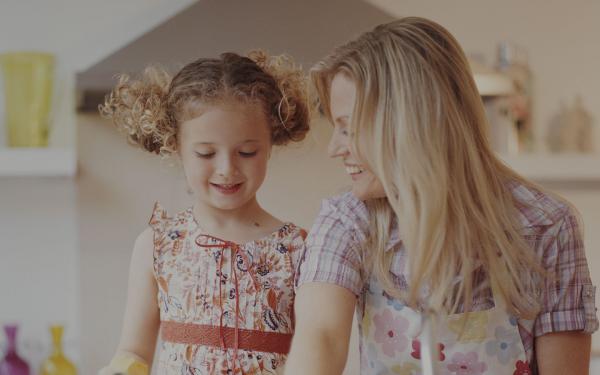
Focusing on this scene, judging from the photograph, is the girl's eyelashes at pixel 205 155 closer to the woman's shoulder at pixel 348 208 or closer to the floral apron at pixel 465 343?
the woman's shoulder at pixel 348 208

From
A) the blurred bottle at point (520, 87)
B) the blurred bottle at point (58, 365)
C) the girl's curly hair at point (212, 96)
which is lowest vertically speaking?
the blurred bottle at point (58, 365)

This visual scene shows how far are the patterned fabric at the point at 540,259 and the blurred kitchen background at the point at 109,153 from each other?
125cm

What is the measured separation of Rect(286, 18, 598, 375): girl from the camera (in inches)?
44.4

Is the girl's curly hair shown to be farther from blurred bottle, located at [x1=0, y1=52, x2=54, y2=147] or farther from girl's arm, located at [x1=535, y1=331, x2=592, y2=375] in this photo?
blurred bottle, located at [x1=0, y1=52, x2=54, y2=147]

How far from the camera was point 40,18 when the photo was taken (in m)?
2.63

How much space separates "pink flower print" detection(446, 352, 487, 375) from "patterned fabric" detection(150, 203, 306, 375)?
32cm

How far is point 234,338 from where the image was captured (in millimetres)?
1419

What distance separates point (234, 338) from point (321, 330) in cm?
31

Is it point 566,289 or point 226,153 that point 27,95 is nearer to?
point 226,153

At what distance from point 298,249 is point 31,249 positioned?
56.2 inches

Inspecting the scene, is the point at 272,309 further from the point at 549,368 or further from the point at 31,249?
the point at 31,249

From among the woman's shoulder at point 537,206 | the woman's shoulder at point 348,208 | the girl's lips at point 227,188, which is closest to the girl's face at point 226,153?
the girl's lips at point 227,188

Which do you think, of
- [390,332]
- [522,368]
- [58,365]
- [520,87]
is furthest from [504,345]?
[520,87]

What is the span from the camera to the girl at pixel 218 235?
1383 millimetres
